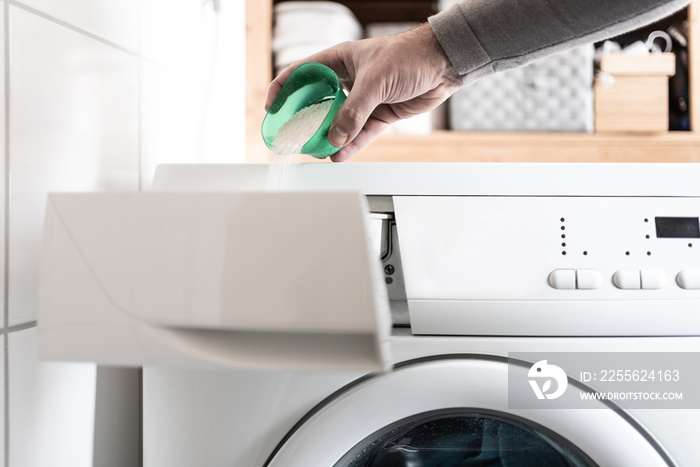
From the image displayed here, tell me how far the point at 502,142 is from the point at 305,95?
0.72 meters

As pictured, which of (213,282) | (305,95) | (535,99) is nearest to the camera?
(213,282)

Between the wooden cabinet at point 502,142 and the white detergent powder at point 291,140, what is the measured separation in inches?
23.6

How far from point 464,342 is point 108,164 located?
0.40 meters

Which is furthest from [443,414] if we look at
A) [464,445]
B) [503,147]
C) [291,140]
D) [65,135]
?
[503,147]

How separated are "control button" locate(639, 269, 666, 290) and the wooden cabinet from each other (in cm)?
74

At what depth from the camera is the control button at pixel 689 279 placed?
19.5 inches

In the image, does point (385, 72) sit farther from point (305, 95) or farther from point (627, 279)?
point (627, 279)

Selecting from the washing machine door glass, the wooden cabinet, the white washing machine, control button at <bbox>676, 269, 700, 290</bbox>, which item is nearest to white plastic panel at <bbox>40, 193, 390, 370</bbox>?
the white washing machine

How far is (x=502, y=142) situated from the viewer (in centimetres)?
123

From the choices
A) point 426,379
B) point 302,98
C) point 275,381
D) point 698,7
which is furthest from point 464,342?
point 698,7

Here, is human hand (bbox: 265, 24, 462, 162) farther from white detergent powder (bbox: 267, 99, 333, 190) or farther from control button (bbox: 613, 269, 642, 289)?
control button (bbox: 613, 269, 642, 289)

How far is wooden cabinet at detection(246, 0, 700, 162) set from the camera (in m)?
1.21

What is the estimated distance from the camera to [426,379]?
1.55ft

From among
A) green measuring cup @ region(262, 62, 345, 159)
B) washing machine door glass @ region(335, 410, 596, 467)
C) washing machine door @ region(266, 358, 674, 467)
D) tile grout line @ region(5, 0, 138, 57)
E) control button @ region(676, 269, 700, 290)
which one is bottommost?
washing machine door glass @ region(335, 410, 596, 467)
